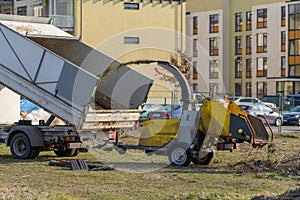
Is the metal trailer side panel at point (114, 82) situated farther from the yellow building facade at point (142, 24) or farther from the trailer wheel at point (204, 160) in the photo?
the yellow building facade at point (142, 24)

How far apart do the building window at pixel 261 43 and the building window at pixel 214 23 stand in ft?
17.6

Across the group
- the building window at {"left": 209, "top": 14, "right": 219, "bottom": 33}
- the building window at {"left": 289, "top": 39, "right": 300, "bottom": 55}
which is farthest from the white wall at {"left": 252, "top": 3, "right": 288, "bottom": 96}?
the building window at {"left": 209, "top": 14, "right": 219, "bottom": 33}

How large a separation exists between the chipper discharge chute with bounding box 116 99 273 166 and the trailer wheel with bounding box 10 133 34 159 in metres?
3.61

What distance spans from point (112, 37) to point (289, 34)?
2616 centimetres

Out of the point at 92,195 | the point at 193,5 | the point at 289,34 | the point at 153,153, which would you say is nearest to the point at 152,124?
the point at 153,153

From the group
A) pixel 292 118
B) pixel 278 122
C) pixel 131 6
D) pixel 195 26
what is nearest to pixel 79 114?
pixel 278 122

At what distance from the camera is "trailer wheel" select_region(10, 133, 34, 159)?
70.2ft

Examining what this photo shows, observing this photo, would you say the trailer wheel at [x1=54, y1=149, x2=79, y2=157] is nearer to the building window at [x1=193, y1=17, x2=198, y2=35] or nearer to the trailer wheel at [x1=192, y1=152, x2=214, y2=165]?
the trailer wheel at [x1=192, y1=152, x2=214, y2=165]

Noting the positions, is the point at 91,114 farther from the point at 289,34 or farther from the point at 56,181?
the point at 289,34

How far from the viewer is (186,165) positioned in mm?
20281

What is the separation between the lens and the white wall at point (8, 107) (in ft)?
85.0

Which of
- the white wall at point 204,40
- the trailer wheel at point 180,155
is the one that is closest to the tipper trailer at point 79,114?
the trailer wheel at point 180,155

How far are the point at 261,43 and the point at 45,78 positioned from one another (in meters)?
62.9

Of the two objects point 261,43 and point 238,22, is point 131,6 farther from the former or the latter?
point 238,22
